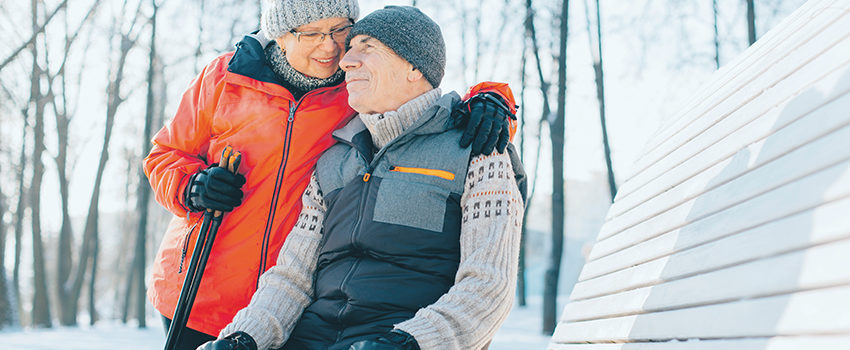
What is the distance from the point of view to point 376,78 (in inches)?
91.8

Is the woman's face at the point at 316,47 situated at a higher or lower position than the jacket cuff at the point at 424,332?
higher

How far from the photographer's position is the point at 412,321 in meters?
1.88

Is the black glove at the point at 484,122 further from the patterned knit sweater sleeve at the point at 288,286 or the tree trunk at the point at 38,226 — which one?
the tree trunk at the point at 38,226

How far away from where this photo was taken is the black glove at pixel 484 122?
2.14 meters

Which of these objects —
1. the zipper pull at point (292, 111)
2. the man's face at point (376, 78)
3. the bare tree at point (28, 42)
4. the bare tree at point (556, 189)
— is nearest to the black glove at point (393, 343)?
the man's face at point (376, 78)

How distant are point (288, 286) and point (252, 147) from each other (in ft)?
1.78

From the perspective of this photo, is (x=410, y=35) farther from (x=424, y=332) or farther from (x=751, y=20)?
(x=751, y=20)

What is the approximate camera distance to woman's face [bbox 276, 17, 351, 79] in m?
2.46

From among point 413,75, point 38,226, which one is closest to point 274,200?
point 413,75

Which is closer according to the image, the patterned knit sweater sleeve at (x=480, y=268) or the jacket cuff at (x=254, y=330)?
the patterned knit sweater sleeve at (x=480, y=268)

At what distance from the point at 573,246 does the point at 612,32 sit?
26486mm

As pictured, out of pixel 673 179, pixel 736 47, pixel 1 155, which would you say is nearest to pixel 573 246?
pixel 736 47

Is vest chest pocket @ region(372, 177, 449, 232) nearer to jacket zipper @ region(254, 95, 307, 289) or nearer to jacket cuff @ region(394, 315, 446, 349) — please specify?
jacket cuff @ region(394, 315, 446, 349)

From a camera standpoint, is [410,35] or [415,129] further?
[410,35]
